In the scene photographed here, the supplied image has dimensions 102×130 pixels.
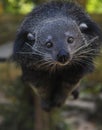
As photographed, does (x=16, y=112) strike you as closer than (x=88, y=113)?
Yes

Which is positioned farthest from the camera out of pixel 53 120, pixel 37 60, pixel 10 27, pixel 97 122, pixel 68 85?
pixel 97 122

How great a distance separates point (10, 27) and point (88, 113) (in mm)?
1217

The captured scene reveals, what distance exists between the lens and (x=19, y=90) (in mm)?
4215

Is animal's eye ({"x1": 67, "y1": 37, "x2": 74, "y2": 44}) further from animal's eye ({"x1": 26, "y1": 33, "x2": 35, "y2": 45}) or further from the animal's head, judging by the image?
animal's eye ({"x1": 26, "y1": 33, "x2": 35, "y2": 45})

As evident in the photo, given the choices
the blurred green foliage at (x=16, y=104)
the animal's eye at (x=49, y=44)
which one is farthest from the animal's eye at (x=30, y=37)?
the blurred green foliage at (x=16, y=104)

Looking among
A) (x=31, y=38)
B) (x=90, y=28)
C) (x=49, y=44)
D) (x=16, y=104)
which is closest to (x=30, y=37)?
(x=31, y=38)

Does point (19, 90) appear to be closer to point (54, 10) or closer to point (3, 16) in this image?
point (3, 16)

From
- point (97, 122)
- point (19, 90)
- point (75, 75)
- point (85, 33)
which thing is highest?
point (85, 33)

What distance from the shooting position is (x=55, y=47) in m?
2.22

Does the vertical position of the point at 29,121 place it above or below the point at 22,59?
below

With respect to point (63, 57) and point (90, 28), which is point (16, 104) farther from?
point (63, 57)

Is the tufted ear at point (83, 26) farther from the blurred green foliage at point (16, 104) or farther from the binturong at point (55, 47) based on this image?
the blurred green foliage at point (16, 104)

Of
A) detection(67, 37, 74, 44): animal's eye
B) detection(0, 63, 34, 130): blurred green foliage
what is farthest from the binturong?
detection(0, 63, 34, 130): blurred green foliage

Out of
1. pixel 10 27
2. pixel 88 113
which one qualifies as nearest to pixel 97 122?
pixel 88 113
